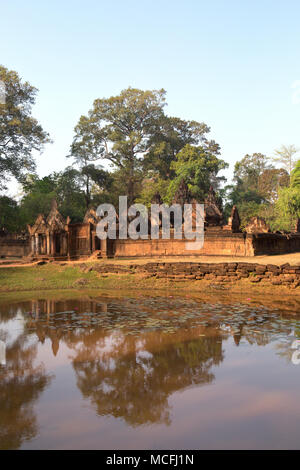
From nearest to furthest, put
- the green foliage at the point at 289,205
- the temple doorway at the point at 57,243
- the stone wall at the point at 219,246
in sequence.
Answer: the stone wall at the point at 219,246
the temple doorway at the point at 57,243
the green foliage at the point at 289,205

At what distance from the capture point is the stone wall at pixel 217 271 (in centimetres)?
1209

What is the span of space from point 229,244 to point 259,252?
1437 mm

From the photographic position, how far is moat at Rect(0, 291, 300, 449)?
11.6ft

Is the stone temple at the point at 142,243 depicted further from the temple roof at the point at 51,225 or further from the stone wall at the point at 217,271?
the stone wall at the point at 217,271

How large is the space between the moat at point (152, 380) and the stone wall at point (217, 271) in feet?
9.98

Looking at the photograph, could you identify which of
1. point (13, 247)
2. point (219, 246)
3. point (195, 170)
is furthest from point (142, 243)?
point (195, 170)

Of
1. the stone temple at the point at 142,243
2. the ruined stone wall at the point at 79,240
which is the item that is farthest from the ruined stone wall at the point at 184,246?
the ruined stone wall at the point at 79,240

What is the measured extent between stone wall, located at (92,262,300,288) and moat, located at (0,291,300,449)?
9.98 ft

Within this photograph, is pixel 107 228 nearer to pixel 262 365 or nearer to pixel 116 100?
pixel 262 365

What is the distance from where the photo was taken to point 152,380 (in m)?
4.89

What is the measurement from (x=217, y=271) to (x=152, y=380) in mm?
8790

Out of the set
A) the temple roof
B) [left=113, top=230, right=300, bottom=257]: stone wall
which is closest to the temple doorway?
the temple roof

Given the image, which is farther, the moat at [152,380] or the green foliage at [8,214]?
the green foliage at [8,214]

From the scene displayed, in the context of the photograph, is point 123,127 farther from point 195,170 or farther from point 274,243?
point 274,243
